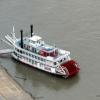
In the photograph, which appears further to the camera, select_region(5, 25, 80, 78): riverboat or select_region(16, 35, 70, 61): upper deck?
select_region(16, 35, 70, 61): upper deck

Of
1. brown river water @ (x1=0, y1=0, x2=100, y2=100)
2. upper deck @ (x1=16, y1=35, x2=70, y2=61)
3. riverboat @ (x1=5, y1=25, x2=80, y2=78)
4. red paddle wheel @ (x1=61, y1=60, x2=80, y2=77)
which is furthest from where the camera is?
upper deck @ (x1=16, y1=35, x2=70, y2=61)

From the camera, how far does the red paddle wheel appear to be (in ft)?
137

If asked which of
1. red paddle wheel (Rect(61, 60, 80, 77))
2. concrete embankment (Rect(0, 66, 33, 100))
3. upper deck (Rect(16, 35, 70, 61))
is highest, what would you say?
upper deck (Rect(16, 35, 70, 61))

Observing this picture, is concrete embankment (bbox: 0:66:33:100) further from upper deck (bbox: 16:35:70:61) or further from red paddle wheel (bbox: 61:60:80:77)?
red paddle wheel (bbox: 61:60:80:77)

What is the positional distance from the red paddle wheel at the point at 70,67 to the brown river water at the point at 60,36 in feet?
1.37

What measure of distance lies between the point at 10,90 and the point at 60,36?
10973 millimetres

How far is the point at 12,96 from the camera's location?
125ft

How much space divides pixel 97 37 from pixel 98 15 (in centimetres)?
544

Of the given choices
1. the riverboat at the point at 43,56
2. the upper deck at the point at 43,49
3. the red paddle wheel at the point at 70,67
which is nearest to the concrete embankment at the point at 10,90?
the riverboat at the point at 43,56

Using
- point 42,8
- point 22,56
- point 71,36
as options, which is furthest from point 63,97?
point 42,8

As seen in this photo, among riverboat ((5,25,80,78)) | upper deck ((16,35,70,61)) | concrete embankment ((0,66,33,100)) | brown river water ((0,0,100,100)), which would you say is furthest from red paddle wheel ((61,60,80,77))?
concrete embankment ((0,66,33,100))

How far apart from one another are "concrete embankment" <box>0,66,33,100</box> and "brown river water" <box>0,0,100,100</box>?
0.86 meters

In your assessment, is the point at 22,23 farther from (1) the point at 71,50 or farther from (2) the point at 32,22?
(1) the point at 71,50

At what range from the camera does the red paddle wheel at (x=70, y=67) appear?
137ft
